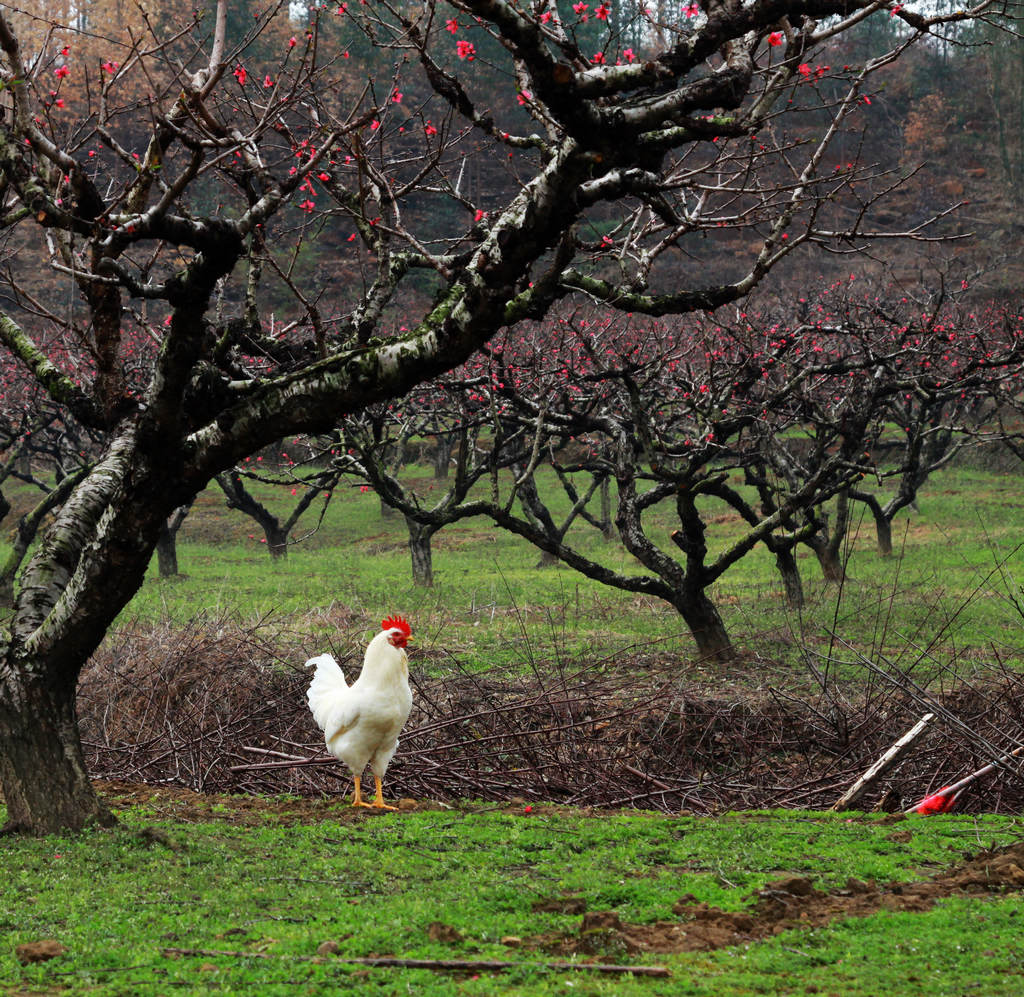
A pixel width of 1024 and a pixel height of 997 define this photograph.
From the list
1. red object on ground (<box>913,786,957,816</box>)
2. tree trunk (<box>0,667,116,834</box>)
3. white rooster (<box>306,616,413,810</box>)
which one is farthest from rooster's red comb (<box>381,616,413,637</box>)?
red object on ground (<box>913,786,957,816</box>)

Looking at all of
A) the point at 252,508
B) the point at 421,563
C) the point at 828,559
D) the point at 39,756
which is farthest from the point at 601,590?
the point at 39,756

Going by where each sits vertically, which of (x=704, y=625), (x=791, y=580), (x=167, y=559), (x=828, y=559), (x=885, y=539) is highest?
(x=167, y=559)

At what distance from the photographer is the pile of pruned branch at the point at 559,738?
8.41 metres

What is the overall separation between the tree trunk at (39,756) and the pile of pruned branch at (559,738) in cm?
215

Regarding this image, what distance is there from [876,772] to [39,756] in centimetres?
585

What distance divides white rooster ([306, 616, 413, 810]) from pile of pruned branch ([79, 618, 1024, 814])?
615 mm

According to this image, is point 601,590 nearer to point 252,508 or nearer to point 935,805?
point 252,508

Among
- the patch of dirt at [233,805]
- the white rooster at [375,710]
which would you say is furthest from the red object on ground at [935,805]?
the white rooster at [375,710]

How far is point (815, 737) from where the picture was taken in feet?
31.5

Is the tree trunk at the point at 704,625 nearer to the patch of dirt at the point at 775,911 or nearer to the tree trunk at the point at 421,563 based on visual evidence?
the patch of dirt at the point at 775,911

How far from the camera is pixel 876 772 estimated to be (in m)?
7.79

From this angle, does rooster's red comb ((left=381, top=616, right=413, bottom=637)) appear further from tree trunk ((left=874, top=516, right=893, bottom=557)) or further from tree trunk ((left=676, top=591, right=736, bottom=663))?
tree trunk ((left=874, top=516, right=893, bottom=557))

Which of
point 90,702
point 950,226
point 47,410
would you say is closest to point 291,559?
point 47,410

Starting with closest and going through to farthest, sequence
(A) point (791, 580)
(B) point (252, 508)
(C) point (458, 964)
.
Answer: (C) point (458, 964) < (A) point (791, 580) < (B) point (252, 508)
